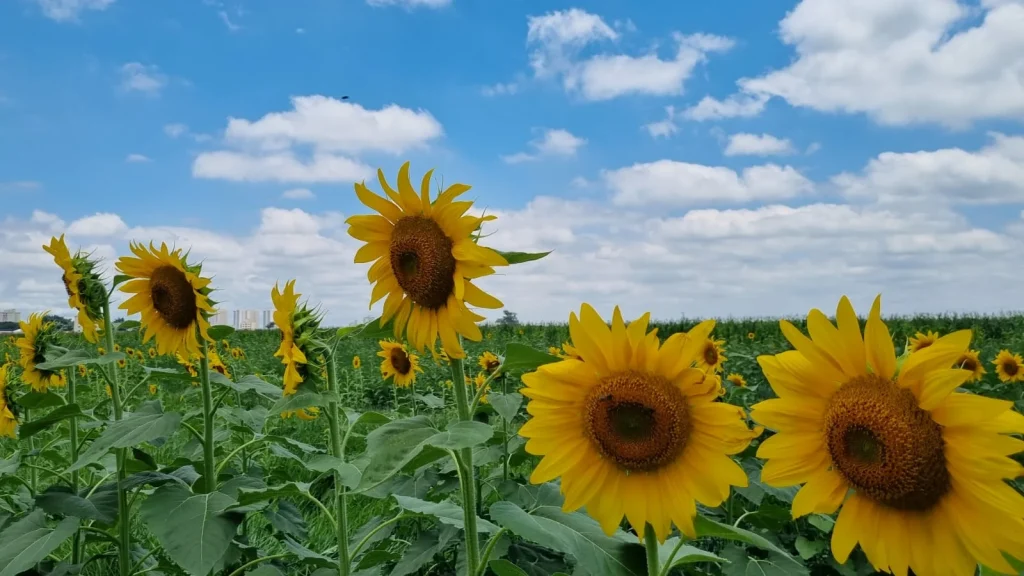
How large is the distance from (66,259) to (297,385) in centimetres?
168

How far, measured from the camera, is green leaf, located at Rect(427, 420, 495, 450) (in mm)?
1600

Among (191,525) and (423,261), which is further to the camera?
(191,525)

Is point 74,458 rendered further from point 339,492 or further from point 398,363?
point 398,363

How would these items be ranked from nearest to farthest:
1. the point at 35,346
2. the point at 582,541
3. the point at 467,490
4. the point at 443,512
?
the point at 582,541
the point at 467,490
the point at 443,512
the point at 35,346

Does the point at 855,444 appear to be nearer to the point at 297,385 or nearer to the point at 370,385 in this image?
the point at 297,385

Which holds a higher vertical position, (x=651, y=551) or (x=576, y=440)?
(x=576, y=440)

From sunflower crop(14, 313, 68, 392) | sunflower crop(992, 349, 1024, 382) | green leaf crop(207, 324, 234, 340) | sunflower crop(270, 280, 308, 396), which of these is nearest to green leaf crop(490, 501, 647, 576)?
sunflower crop(270, 280, 308, 396)

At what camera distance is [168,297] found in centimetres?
297

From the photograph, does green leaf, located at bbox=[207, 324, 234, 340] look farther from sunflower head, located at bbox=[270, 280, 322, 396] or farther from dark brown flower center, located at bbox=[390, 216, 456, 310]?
dark brown flower center, located at bbox=[390, 216, 456, 310]

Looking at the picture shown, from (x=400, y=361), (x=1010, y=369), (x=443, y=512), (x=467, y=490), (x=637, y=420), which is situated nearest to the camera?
(x=637, y=420)

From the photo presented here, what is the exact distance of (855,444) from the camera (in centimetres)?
138

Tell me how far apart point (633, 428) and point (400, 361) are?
4.02 metres

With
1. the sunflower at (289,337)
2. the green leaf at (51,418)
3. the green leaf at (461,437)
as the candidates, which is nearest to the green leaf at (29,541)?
the green leaf at (51,418)

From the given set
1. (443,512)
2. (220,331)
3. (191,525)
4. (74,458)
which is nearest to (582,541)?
(443,512)
